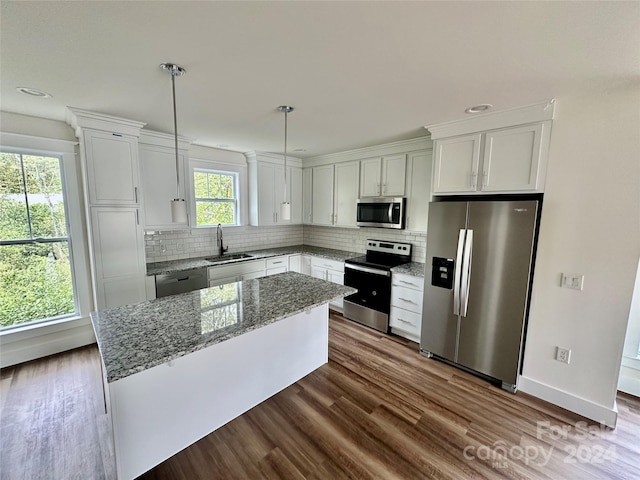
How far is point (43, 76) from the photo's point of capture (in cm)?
183

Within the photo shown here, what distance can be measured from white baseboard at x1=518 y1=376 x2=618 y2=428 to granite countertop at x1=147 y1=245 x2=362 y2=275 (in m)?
2.42

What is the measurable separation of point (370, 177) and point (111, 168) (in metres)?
3.07

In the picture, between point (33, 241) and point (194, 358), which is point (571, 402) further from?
point (33, 241)

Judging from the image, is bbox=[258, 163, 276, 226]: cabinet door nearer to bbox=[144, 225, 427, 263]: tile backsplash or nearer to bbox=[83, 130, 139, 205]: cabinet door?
bbox=[144, 225, 427, 263]: tile backsplash

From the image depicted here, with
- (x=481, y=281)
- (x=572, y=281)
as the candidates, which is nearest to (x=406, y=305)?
(x=481, y=281)

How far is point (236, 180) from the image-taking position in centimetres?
439

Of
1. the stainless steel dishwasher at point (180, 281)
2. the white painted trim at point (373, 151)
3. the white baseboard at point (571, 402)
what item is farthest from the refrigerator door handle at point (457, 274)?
the stainless steel dishwasher at point (180, 281)

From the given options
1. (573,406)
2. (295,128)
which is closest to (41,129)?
(295,128)

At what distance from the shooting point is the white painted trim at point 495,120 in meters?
2.21

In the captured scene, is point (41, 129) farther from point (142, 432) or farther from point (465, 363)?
point (465, 363)

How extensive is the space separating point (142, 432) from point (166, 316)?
0.66m

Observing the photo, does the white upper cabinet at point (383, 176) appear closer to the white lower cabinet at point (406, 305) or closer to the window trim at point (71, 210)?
the white lower cabinet at point (406, 305)

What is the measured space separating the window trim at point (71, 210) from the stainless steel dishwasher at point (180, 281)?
0.85 m

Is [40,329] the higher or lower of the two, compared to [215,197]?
lower
